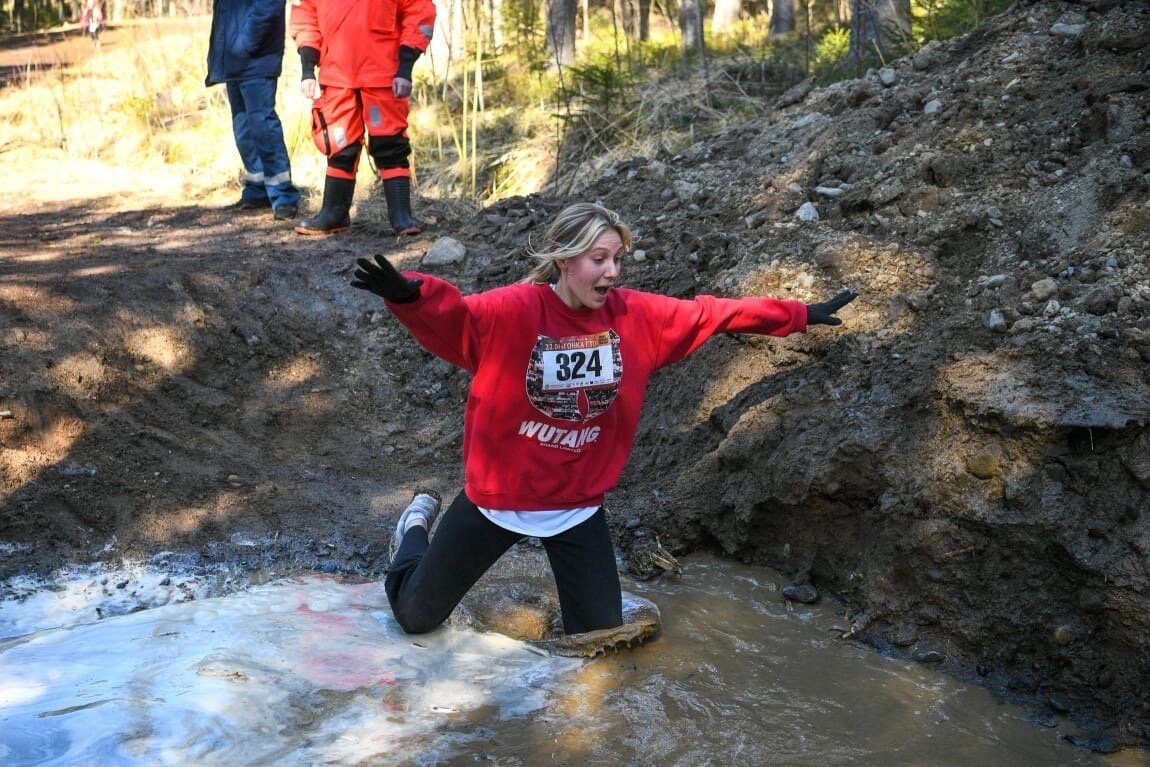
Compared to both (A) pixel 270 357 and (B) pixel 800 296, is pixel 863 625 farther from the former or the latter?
(A) pixel 270 357

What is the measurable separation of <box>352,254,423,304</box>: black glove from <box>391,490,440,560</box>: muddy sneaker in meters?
1.36

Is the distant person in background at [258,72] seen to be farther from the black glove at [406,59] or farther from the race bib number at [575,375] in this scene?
the race bib number at [575,375]

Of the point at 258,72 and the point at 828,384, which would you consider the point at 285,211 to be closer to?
the point at 258,72

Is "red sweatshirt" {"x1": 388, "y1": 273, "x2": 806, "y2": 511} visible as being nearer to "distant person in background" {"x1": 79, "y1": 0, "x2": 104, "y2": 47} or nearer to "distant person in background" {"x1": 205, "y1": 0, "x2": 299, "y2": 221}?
"distant person in background" {"x1": 205, "y1": 0, "x2": 299, "y2": 221}

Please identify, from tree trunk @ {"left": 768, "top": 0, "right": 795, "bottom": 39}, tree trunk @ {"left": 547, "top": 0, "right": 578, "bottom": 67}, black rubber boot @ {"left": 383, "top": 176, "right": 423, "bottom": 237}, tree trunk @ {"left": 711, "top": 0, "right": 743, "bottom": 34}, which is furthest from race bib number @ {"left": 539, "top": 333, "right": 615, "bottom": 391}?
tree trunk @ {"left": 711, "top": 0, "right": 743, "bottom": 34}

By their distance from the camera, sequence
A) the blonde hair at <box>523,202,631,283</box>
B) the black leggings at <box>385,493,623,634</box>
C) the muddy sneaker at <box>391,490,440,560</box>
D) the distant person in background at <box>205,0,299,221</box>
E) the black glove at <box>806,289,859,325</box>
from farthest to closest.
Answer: the distant person in background at <box>205,0,299,221</box> → the muddy sneaker at <box>391,490,440,560</box> → the black glove at <box>806,289,859,325</box> → the black leggings at <box>385,493,623,634</box> → the blonde hair at <box>523,202,631,283</box>

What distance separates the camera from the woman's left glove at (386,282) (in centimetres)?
315

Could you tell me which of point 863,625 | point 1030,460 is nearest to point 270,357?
point 863,625

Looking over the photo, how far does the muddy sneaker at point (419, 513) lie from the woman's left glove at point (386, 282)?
1.36 metres

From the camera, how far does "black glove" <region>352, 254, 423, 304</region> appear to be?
3.15m

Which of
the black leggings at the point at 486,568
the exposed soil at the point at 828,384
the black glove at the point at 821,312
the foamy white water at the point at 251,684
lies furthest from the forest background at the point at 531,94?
the foamy white water at the point at 251,684

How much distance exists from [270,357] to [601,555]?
3.16m

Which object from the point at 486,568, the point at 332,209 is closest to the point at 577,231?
the point at 486,568

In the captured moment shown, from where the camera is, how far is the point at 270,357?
639 cm
